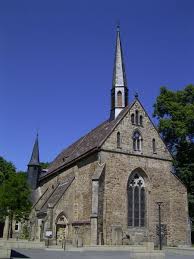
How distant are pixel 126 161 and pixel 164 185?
472 centimetres

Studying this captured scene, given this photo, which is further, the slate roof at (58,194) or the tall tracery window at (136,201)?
the slate roof at (58,194)

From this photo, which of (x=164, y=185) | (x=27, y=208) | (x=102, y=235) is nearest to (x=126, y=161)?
(x=164, y=185)

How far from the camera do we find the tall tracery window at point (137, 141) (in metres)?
33.1

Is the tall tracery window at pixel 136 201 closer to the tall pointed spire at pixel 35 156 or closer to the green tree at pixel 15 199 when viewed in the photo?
the green tree at pixel 15 199

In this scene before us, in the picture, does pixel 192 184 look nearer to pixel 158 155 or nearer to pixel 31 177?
pixel 158 155

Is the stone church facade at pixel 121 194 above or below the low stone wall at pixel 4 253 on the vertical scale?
above

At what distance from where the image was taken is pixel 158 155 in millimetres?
34031

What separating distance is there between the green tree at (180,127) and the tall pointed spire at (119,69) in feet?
19.7

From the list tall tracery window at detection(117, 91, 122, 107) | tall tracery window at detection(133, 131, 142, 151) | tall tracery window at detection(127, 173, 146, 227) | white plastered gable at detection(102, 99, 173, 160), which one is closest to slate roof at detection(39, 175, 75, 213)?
white plastered gable at detection(102, 99, 173, 160)

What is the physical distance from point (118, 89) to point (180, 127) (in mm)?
8014

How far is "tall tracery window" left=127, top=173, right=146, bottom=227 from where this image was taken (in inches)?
1220

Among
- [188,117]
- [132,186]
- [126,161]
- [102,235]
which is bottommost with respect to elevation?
[102,235]

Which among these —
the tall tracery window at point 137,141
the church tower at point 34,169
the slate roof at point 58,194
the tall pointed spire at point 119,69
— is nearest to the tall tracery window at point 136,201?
the tall tracery window at point 137,141

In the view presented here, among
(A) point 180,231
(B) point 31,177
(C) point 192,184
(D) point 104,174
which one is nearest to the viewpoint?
(D) point 104,174
